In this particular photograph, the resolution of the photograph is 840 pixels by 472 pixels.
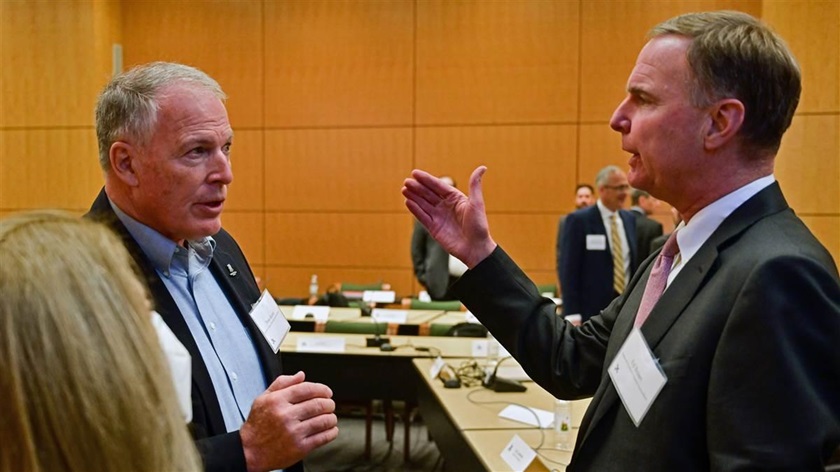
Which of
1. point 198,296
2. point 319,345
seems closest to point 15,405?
point 198,296

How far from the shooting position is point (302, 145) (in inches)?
319

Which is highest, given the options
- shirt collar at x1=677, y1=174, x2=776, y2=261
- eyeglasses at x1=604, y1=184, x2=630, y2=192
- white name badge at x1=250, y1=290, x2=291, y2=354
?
shirt collar at x1=677, y1=174, x2=776, y2=261

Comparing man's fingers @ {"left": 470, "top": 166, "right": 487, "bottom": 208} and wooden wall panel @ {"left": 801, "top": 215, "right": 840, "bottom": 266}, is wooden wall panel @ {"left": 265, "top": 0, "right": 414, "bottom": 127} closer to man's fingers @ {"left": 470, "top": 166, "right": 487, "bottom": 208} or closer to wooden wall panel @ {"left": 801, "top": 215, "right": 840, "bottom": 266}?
wooden wall panel @ {"left": 801, "top": 215, "right": 840, "bottom": 266}

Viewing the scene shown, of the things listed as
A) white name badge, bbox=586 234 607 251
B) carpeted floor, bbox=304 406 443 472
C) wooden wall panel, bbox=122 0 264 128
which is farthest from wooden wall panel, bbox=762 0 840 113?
wooden wall panel, bbox=122 0 264 128

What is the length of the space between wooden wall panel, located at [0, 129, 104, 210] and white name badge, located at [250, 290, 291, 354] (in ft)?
22.1

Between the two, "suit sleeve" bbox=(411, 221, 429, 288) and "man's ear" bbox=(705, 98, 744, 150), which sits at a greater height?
"man's ear" bbox=(705, 98, 744, 150)

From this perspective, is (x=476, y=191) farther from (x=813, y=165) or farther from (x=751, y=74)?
(x=813, y=165)

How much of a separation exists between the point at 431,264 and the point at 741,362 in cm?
538

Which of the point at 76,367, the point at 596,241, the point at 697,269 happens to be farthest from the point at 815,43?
the point at 76,367

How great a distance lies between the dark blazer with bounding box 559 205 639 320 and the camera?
529 centimetres

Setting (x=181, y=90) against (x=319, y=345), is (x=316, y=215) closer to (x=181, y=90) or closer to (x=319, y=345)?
(x=319, y=345)

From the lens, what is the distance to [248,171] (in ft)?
26.9

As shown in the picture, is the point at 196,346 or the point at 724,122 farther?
the point at 196,346

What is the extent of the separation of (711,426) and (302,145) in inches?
289
